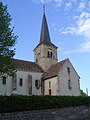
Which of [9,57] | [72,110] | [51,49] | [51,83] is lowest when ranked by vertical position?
[72,110]

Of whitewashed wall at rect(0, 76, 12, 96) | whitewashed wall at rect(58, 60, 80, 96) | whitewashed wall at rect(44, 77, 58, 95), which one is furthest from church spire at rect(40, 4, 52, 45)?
whitewashed wall at rect(0, 76, 12, 96)

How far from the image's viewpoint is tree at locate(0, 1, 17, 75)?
850 inches

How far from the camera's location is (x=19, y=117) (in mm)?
19266

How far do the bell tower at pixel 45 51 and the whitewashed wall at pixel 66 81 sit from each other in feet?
20.9

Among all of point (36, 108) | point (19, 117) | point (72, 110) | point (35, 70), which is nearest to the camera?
point (19, 117)

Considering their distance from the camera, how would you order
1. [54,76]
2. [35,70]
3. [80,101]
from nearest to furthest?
[80,101], [54,76], [35,70]

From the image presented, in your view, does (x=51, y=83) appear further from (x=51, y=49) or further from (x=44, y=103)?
(x=44, y=103)

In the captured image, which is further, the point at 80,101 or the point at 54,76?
the point at 54,76

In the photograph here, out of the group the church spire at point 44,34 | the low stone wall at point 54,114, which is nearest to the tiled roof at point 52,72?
the church spire at point 44,34

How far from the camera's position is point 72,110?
25.3m

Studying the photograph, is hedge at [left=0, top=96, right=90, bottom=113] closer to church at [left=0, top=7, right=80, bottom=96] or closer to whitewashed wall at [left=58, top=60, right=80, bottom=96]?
whitewashed wall at [left=58, top=60, right=80, bottom=96]

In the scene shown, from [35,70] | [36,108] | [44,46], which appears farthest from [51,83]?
[36,108]

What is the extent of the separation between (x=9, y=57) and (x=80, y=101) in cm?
1207

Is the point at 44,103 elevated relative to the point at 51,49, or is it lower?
lower
